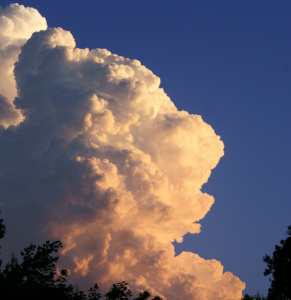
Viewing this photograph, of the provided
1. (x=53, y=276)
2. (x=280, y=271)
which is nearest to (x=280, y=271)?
(x=280, y=271)

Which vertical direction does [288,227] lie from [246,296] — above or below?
above

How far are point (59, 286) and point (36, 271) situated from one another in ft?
14.0

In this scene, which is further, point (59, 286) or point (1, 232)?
point (59, 286)

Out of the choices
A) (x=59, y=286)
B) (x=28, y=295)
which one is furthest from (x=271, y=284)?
(x=28, y=295)

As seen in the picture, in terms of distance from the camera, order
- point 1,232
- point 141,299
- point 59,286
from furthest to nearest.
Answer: point 141,299 < point 59,286 < point 1,232

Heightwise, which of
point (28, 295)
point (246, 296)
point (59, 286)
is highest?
point (246, 296)

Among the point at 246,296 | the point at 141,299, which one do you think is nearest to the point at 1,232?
the point at 141,299

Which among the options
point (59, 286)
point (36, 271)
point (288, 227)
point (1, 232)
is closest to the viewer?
point (1, 232)

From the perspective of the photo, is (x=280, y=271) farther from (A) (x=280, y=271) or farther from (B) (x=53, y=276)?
(B) (x=53, y=276)

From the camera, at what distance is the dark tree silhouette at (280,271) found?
45719mm

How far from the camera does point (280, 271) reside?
4641 cm

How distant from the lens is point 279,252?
1875 inches

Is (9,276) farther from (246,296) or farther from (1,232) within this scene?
(246,296)

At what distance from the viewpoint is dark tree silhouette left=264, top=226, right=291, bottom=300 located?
4572cm
